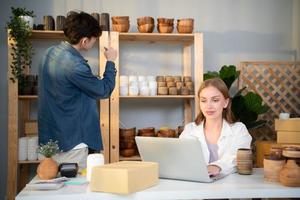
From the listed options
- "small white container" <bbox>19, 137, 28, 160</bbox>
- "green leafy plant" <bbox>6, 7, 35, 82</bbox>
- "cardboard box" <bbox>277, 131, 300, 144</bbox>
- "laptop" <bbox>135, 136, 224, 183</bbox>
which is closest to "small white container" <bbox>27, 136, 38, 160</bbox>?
"small white container" <bbox>19, 137, 28, 160</bbox>

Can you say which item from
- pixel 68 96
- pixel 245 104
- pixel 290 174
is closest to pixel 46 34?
pixel 68 96

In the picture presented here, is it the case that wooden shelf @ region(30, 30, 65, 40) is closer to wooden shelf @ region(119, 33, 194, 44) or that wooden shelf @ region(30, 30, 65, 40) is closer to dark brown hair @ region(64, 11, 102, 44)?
wooden shelf @ region(119, 33, 194, 44)

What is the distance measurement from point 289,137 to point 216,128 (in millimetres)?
648

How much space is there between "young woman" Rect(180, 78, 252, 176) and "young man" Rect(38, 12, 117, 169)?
61 centimetres

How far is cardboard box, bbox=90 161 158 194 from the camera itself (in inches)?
51.2

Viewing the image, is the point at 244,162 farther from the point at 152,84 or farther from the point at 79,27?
the point at 152,84

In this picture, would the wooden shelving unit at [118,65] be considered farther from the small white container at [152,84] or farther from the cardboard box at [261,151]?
the cardboard box at [261,151]

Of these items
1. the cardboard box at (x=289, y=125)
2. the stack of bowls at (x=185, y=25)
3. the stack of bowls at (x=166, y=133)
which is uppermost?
the stack of bowls at (x=185, y=25)

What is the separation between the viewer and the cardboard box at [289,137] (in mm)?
2389

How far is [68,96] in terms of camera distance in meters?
2.29

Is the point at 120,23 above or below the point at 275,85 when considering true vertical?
above

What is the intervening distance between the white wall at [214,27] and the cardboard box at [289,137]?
53.5 inches

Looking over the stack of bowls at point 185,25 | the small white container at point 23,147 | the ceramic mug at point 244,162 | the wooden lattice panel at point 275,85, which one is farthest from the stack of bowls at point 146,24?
the ceramic mug at point 244,162

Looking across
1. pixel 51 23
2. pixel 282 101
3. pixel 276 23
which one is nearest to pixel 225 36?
pixel 276 23
